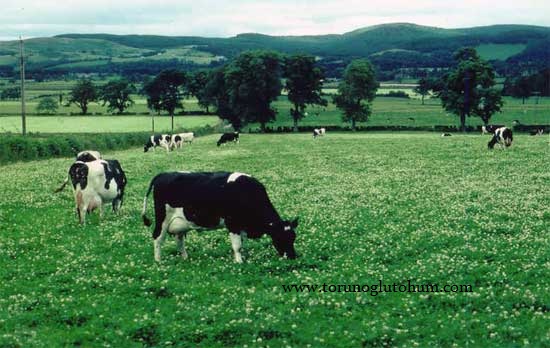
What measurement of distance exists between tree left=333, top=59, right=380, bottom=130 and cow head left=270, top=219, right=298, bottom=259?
93592mm

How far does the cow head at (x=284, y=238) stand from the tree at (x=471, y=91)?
82.7 m

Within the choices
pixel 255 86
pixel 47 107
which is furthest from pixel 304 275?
pixel 47 107

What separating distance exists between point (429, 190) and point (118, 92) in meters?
120

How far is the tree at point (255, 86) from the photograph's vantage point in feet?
346

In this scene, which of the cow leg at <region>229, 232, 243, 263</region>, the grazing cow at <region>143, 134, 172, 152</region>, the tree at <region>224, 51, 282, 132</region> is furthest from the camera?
the tree at <region>224, 51, 282, 132</region>

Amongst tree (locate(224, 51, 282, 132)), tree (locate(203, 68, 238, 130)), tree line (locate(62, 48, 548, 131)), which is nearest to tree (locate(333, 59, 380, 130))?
tree line (locate(62, 48, 548, 131))

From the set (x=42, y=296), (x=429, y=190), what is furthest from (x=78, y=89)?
(x=42, y=296)

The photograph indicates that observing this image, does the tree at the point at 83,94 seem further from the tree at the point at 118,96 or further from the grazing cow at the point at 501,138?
the grazing cow at the point at 501,138

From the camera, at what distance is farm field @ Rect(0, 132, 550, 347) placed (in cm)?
1089

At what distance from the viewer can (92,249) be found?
1709 centimetres

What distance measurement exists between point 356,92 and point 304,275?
97668 mm

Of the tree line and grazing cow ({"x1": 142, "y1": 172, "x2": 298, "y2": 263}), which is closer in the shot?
grazing cow ({"x1": 142, "y1": 172, "x2": 298, "y2": 263})

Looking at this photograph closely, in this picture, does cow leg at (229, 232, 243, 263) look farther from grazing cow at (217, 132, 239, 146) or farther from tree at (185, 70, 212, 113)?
tree at (185, 70, 212, 113)

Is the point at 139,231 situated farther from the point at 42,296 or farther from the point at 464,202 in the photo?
the point at 464,202
